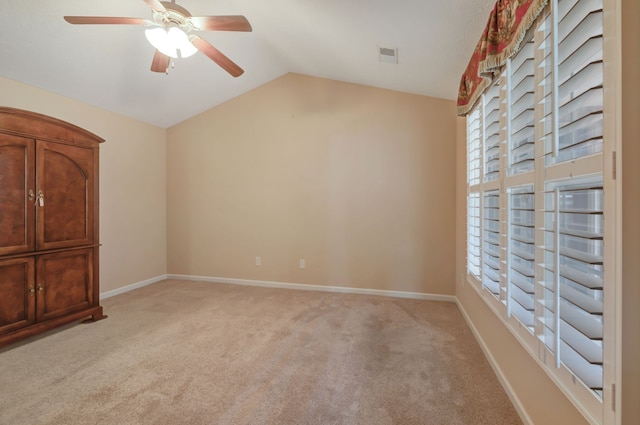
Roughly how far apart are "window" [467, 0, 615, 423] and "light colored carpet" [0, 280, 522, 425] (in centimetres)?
69

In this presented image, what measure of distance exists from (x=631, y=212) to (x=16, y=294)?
3.73 metres

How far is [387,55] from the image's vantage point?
8.64 ft

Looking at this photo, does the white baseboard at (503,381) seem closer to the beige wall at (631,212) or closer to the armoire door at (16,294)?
the beige wall at (631,212)

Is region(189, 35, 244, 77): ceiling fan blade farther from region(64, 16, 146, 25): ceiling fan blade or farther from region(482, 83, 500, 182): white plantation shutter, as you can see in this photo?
region(482, 83, 500, 182): white plantation shutter

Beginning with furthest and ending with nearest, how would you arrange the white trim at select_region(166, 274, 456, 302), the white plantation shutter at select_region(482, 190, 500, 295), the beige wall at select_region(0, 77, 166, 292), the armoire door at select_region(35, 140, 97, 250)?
1. the white trim at select_region(166, 274, 456, 302)
2. the beige wall at select_region(0, 77, 166, 292)
3. the armoire door at select_region(35, 140, 97, 250)
4. the white plantation shutter at select_region(482, 190, 500, 295)

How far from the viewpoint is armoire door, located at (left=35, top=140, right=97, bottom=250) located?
237 centimetres

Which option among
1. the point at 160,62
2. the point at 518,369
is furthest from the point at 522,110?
the point at 160,62

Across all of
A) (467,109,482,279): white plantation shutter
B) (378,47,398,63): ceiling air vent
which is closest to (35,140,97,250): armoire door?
(378,47,398,63): ceiling air vent

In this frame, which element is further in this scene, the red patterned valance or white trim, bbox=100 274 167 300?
white trim, bbox=100 274 167 300

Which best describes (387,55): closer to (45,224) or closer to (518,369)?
(518,369)

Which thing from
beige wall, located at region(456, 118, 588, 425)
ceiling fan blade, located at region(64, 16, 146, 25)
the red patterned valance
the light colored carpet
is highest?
ceiling fan blade, located at region(64, 16, 146, 25)

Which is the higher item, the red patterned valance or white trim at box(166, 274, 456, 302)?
the red patterned valance

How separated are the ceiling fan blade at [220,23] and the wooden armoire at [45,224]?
67.5 inches

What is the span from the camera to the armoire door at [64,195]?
7.77ft
